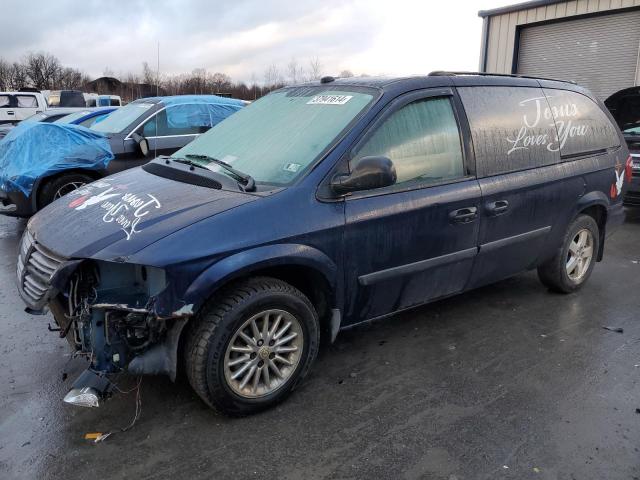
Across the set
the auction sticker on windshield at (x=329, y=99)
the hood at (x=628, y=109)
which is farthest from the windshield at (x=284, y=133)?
the hood at (x=628, y=109)

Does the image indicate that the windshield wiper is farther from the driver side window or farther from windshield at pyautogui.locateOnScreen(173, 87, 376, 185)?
the driver side window

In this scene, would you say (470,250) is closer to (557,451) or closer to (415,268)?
(415,268)

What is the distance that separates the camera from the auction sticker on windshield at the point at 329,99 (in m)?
3.49

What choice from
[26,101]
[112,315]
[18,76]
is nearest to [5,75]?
[18,76]

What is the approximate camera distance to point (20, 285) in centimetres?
309

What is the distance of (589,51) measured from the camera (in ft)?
40.1

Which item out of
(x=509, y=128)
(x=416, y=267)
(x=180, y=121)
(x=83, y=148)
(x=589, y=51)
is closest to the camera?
(x=416, y=267)

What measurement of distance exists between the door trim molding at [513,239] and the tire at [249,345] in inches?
58.3

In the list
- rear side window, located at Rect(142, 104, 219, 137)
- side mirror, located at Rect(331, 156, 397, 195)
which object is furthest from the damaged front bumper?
rear side window, located at Rect(142, 104, 219, 137)

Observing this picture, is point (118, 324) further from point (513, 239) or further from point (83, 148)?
point (83, 148)

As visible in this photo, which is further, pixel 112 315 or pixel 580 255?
pixel 580 255

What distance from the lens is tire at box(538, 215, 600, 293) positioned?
15.3 feet

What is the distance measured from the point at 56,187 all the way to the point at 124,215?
475cm

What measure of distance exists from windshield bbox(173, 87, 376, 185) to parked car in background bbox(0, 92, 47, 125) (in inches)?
551
